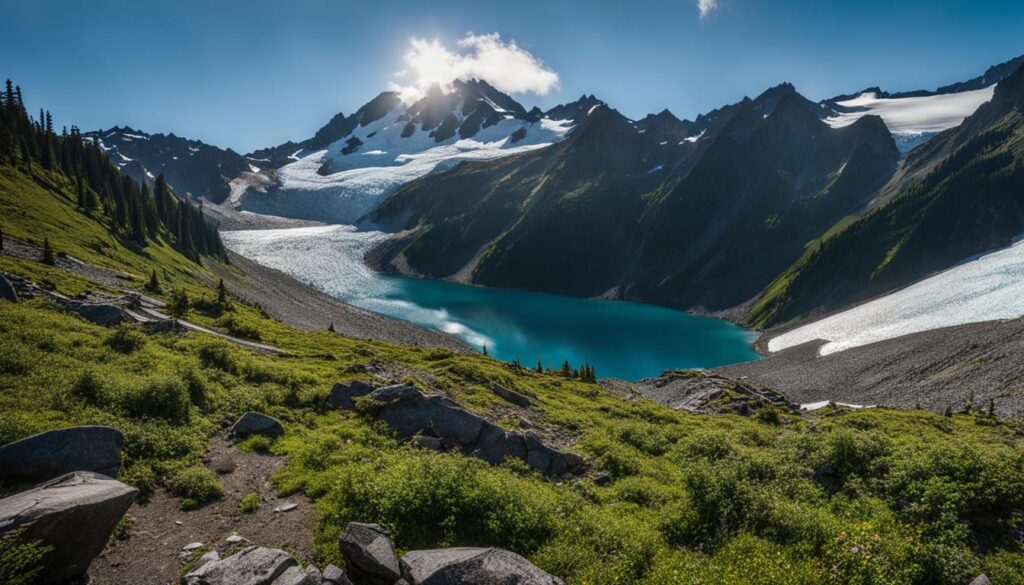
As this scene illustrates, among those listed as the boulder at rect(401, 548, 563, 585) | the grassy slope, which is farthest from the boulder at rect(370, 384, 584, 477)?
the boulder at rect(401, 548, 563, 585)

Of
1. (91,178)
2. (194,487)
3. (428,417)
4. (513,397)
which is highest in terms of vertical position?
(91,178)

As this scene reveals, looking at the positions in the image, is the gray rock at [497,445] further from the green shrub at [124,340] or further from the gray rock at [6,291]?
the gray rock at [6,291]

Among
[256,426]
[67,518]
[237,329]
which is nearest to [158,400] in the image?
[256,426]

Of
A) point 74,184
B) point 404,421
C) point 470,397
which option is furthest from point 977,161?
point 74,184

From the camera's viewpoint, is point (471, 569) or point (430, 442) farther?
point (430, 442)

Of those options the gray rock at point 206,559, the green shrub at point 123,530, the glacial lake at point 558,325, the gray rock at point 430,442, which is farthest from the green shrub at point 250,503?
the glacial lake at point 558,325

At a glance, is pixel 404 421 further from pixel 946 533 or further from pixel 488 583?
pixel 946 533

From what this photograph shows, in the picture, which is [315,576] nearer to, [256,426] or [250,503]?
[250,503]
